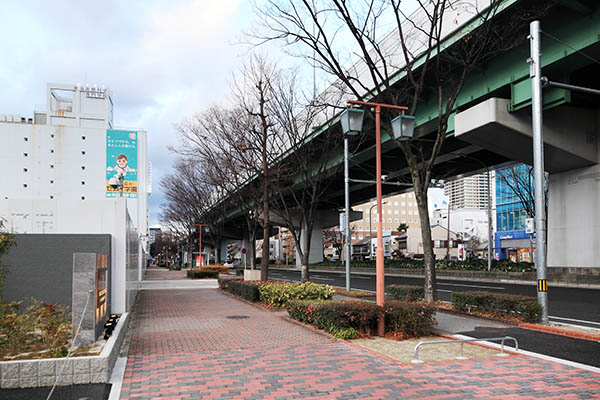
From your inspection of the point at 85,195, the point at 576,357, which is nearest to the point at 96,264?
the point at 576,357

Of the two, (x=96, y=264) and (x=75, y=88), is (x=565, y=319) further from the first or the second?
(x=75, y=88)

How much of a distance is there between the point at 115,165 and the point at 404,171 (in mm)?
20975

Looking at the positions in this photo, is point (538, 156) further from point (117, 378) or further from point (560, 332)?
point (117, 378)

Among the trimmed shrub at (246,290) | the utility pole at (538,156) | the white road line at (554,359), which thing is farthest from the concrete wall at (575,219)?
the white road line at (554,359)

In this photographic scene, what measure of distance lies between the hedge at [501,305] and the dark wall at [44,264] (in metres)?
9.47

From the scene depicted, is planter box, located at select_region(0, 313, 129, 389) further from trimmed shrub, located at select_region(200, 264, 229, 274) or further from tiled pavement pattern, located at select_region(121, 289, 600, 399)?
trimmed shrub, located at select_region(200, 264, 229, 274)

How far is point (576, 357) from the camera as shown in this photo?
8.32 m

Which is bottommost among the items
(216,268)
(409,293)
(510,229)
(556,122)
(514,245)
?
(216,268)

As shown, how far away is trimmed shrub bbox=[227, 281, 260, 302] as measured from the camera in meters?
18.1

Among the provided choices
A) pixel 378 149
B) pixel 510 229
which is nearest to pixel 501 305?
pixel 378 149

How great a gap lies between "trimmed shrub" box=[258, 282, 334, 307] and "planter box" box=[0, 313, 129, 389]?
27.4 ft

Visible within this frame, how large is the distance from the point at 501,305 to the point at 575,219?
45.3 ft

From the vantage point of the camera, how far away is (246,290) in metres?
19.3

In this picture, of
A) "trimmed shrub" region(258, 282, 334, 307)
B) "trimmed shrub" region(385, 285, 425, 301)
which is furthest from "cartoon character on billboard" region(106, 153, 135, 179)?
"trimmed shrub" region(385, 285, 425, 301)
